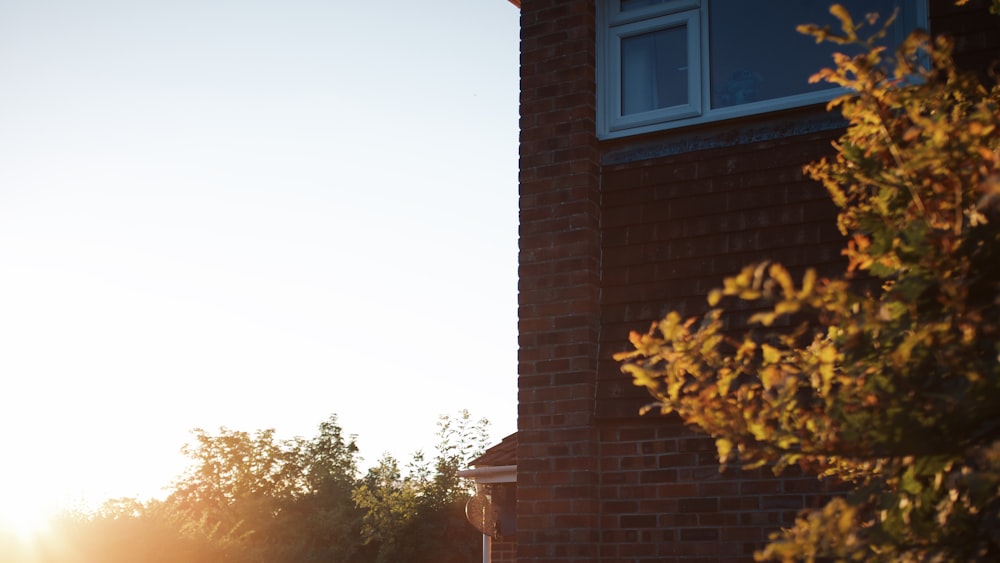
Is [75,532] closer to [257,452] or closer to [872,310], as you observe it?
Result: [872,310]

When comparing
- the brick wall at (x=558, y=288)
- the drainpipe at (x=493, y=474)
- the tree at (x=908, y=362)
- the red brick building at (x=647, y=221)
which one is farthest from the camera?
the drainpipe at (x=493, y=474)

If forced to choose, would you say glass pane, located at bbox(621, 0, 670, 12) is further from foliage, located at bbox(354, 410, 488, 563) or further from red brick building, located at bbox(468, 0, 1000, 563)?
foliage, located at bbox(354, 410, 488, 563)

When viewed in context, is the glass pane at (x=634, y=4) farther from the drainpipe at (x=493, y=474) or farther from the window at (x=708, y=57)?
the drainpipe at (x=493, y=474)

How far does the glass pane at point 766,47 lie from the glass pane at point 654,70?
217 mm

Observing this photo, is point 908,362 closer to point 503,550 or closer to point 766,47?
point 766,47

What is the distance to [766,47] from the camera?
→ 6.95m

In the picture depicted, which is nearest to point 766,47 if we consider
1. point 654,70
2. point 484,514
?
point 654,70

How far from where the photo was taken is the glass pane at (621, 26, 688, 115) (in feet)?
23.5

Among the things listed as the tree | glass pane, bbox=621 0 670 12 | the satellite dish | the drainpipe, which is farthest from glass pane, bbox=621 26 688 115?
the drainpipe

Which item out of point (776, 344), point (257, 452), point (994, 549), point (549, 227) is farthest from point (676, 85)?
point (257, 452)

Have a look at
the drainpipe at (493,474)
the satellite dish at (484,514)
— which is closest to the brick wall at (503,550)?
the drainpipe at (493,474)

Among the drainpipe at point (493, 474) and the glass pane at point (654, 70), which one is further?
the drainpipe at point (493, 474)

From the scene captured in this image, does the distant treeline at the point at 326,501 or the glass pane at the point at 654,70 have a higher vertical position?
the glass pane at the point at 654,70

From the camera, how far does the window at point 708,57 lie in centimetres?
679
